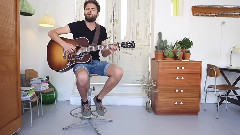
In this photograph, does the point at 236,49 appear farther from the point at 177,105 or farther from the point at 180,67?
the point at 177,105

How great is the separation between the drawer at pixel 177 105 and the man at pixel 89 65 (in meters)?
1.22

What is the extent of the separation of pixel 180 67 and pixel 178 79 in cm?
19

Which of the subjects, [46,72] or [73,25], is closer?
[73,25]

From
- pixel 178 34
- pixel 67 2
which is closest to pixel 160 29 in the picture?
pixel 178 34

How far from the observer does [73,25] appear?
277 centimetres

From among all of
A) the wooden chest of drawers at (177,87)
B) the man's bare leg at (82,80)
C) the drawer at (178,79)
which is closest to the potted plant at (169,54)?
the wooden chest of drawers at (177,87)

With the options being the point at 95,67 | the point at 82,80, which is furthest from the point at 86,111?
the point at 95,67

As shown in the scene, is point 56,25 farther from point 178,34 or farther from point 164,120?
point 164,120

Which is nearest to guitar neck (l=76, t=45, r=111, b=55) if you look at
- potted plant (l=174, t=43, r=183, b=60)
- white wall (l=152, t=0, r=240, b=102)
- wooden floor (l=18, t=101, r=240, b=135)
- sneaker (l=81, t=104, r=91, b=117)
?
sneaker (l=81, t=104, r=91, b=117)

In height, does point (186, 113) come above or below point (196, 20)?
below

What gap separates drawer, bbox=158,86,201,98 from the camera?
362 cm

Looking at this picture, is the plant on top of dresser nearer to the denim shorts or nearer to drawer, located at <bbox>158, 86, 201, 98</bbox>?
drawer, located at <bbox>158, 86, 201, 98</bbox>

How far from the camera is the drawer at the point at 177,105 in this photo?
3619 mm

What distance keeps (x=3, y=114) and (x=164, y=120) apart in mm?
2124
